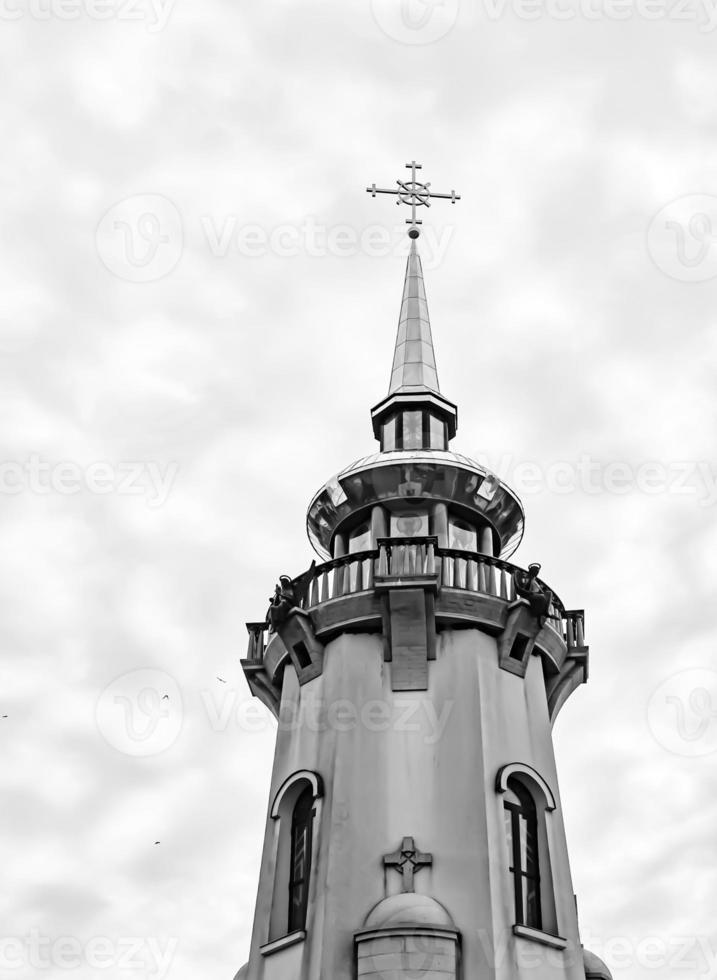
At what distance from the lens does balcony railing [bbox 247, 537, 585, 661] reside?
29.3 meters

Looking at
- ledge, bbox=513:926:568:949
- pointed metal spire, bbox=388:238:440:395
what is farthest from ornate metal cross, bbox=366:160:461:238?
ledge, bbox=513:926:568:949

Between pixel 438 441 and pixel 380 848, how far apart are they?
40.2 feet

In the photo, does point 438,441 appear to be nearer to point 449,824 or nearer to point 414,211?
point 414,211

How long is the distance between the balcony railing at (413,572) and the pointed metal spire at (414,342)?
7110mm

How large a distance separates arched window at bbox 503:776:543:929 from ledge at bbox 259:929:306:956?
13.9 ft

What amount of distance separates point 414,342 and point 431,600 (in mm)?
11031

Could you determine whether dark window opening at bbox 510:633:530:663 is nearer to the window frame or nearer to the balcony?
the balcony

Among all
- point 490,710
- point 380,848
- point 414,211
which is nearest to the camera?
point 380,848

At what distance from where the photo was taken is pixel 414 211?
3922cm

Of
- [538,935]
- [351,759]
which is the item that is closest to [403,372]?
[351,759]

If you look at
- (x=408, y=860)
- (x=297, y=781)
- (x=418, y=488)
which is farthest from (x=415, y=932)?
(x=418, y=488)

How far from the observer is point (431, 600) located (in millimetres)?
28422

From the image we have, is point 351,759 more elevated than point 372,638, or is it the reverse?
point 372,638

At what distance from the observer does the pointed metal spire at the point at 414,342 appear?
1425 inches
